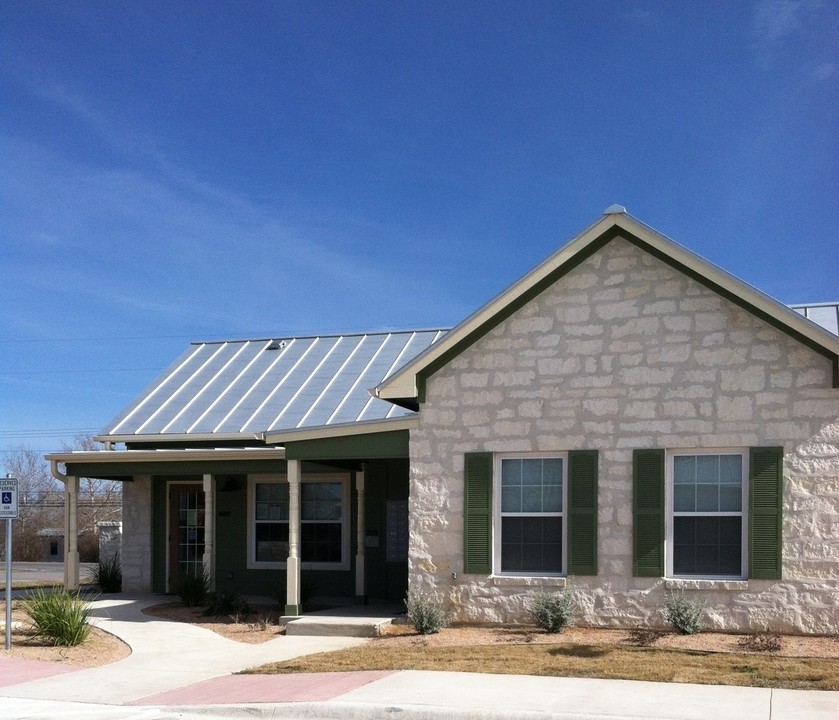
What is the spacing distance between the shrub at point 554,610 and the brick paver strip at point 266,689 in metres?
3.13

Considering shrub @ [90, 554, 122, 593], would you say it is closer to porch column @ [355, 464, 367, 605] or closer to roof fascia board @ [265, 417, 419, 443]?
porch column @ [355, 464, 367, 605]

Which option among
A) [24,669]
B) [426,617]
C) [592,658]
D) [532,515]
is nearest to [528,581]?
[532,515]

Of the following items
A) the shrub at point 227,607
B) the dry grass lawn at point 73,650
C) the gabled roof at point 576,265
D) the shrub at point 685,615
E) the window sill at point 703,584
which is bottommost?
the shrub at point 227,607

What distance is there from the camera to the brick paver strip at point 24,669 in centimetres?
1126

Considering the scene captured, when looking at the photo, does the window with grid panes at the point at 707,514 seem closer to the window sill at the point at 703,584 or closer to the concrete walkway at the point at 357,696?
the window sill at the point at 703,584

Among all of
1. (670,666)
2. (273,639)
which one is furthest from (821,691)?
(273,639)

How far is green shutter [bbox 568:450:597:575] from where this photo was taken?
13.6 m

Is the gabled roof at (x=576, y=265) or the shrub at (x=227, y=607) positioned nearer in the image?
the gabled roof at (x=576, y=265)

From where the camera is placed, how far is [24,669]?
11922mm

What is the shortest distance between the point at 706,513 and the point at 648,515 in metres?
0.76

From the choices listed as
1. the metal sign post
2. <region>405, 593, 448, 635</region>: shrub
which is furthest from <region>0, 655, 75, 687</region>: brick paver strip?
<region>405, 593, 448, 635</region>: shrub

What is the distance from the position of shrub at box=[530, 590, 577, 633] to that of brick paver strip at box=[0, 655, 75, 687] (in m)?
5.95

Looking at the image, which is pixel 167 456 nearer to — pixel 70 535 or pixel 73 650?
pixel 70 535

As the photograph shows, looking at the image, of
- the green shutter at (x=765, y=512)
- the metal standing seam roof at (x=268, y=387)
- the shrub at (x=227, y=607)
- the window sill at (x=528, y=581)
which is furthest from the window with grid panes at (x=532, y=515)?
the shrub at (x=227, y=607)
